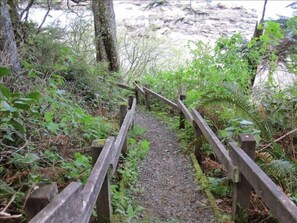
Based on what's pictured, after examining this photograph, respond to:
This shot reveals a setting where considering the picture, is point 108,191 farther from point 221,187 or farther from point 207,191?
point 221,187

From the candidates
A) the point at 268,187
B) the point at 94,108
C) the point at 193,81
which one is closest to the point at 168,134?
the point at 94,108

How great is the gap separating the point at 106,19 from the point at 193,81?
497 centimetres

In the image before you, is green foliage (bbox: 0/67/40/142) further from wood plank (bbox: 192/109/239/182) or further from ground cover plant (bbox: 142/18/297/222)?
ground cover plant (bbox: 142/18/297/222)

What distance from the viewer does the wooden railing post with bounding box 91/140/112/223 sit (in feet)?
8.68

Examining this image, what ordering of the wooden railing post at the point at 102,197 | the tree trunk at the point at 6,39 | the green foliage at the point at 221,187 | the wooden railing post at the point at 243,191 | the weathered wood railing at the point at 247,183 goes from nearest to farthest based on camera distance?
the weathered wood railing at the point at 247,183
the wooden railing post at the point at 102,197
the wooden railing post at the point at 243,191
the green foliage at the point at 221,187
the tree trunk at the point at 6,39

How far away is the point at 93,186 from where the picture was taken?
2.05 meters

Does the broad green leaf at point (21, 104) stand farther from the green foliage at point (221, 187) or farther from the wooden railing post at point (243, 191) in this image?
the green foliage at point (221, 187)

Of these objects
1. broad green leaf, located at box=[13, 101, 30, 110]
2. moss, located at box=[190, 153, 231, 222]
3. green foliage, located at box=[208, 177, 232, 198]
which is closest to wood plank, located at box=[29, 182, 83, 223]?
broad green leaf, located at box=[13, 101, 30, 110]

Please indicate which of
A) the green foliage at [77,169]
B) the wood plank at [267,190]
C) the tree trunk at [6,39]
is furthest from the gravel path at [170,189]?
the tree trunk at [6,39]

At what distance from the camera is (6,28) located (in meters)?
4.70

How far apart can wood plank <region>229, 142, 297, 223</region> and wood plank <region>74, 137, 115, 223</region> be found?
1.25 metres

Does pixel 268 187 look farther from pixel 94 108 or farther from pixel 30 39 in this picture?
pixel 30 39

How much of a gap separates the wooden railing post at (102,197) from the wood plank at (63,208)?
90 centimetres

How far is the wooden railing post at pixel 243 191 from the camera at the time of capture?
2846 mm
